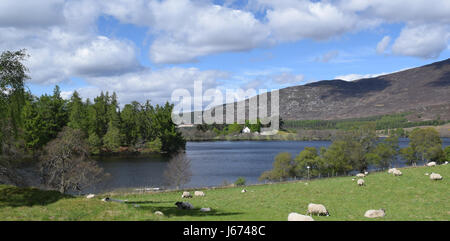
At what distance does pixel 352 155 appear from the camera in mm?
78500

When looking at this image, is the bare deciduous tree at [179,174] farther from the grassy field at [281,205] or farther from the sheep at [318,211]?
the sheep at [318,211]

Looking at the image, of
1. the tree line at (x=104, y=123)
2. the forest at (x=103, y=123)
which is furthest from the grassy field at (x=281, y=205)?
the tree line at (x=104, y=123)

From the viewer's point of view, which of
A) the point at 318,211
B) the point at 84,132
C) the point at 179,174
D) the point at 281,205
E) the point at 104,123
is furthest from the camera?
the point at 104,123

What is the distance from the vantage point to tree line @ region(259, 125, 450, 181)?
71438mm

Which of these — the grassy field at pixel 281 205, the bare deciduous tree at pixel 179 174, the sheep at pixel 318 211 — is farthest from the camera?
the bare deciduous tree at pixel 179 174

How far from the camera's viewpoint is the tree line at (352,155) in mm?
71438

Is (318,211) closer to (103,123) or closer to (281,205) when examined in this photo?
(281,205)

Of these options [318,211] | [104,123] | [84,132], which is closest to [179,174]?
[318,211]

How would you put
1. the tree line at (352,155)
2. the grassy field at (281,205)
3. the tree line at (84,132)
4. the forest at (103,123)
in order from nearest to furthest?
1. the grassy field at (281,205)
2. the tree line at (84,132)
3. the tree line at (352,155)
4. the forest at (103,123)

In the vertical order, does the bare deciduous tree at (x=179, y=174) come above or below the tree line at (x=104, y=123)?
below

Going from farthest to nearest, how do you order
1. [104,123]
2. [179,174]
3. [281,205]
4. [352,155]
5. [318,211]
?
[104,123] < [352,155] < [179,174] < [281,205] < [318,211]

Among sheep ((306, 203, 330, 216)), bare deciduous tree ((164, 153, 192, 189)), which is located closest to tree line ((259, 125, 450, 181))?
bare deciduous tree ((164, 153, 192, 189))

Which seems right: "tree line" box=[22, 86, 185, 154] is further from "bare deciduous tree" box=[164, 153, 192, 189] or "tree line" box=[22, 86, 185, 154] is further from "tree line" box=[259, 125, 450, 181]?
"tree line" box=[259, 125, 450, 181]
